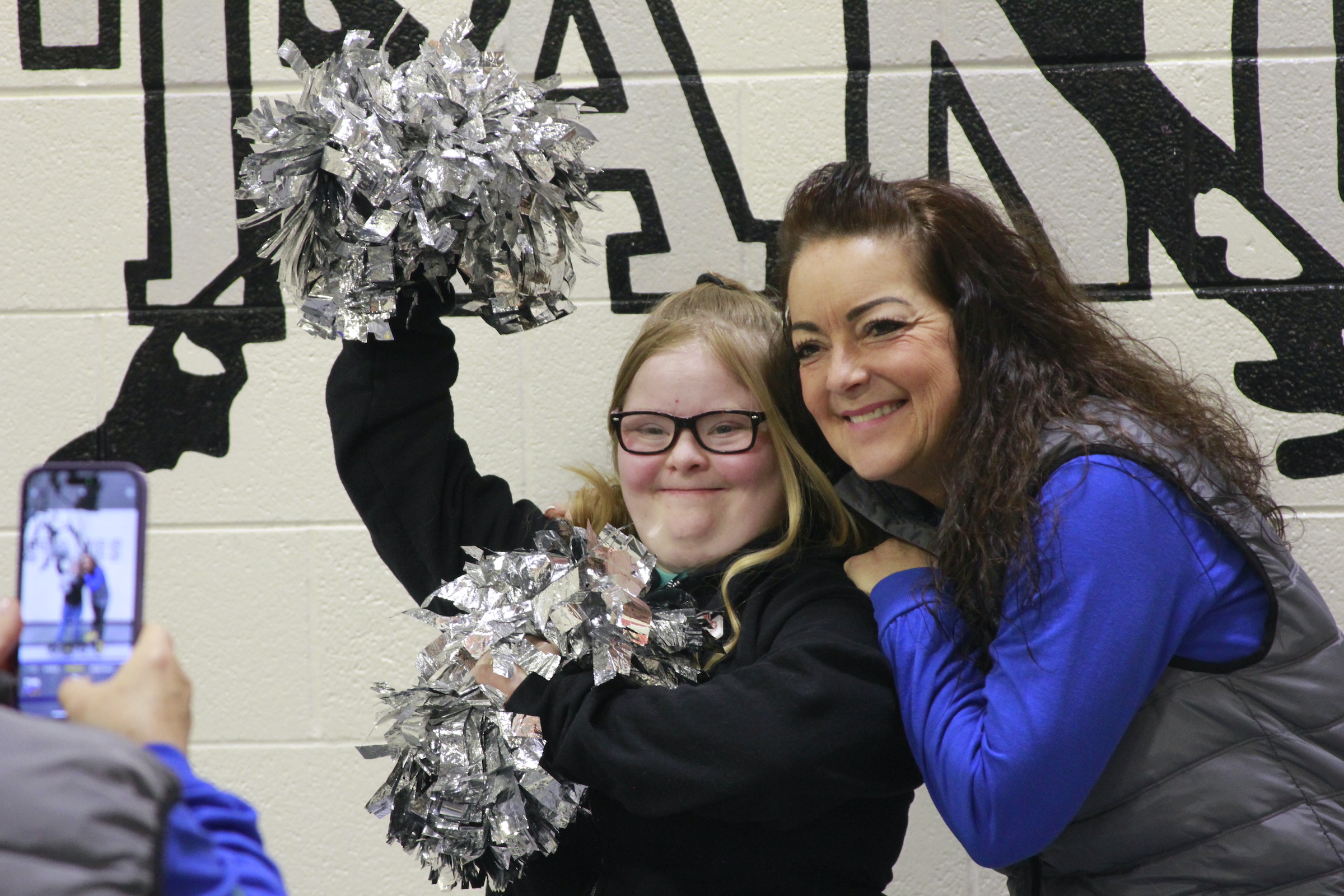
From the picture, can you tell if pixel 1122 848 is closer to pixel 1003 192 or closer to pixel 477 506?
pixel 477 506

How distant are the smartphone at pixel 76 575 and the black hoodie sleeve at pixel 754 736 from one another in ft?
1.86

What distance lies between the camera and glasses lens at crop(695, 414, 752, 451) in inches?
56.9

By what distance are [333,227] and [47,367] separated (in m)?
0.99

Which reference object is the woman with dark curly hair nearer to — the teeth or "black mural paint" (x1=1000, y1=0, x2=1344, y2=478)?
the teeth

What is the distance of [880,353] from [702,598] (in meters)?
0.42

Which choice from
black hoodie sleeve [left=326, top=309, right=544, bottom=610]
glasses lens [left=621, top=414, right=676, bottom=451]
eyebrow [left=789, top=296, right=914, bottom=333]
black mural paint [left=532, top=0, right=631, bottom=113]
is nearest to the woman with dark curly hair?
eyebrow [left=789, top=296, right=914, bottom=333]

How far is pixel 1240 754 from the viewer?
1.12 metres

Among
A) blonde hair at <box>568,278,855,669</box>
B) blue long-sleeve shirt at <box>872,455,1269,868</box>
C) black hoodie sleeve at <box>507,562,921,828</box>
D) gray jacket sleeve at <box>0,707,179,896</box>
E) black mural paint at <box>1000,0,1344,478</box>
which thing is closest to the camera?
gray jacket sleeve at <box>0,707,179,896</box>

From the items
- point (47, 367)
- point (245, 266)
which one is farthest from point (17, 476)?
point (245, 266)

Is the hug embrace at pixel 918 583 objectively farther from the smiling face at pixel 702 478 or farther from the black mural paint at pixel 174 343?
the black mural paint at pixel 174 343

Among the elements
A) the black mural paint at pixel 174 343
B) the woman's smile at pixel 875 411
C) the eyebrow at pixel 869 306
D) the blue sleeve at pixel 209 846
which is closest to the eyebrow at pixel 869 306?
the eyebrow at pixel 869 306

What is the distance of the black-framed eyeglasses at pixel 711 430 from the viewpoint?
4.74ft

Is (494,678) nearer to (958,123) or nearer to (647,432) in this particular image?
(647,432)

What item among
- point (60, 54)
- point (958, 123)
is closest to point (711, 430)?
point (958, 123)
